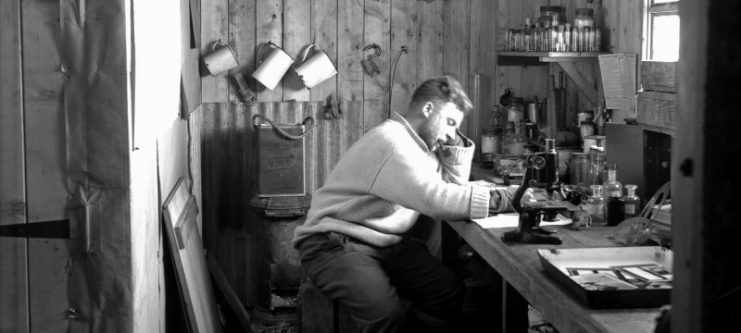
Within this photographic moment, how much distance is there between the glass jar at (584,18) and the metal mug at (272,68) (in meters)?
1.67

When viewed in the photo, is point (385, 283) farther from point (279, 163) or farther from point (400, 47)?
point (400, 47)

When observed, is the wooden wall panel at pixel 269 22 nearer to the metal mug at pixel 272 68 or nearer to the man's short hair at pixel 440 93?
the metal mug at pixel 272 68

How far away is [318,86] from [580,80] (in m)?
1.59

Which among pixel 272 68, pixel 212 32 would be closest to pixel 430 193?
pixel 272 68

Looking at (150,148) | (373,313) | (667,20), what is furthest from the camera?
(667,20)

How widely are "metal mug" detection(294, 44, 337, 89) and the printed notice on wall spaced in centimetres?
163

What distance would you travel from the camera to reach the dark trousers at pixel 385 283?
331 cm

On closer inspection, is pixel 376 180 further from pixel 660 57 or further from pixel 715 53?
pixel 715 53

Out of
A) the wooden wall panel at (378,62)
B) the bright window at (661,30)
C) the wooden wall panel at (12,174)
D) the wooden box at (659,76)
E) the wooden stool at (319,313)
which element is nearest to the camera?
the wooden wall panel at (12,174)

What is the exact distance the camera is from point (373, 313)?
3.28 meters

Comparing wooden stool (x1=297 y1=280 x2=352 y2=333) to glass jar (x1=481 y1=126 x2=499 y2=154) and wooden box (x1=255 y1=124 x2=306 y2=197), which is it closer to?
wooden box (x1=255 y1=124 x2=306 y2=197)

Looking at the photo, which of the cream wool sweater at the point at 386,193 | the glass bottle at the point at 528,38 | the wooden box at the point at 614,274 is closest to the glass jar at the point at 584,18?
the glass bottle at the point at 528,38

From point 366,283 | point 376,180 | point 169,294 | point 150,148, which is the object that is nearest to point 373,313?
point 366,283

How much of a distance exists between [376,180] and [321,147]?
1781mm
